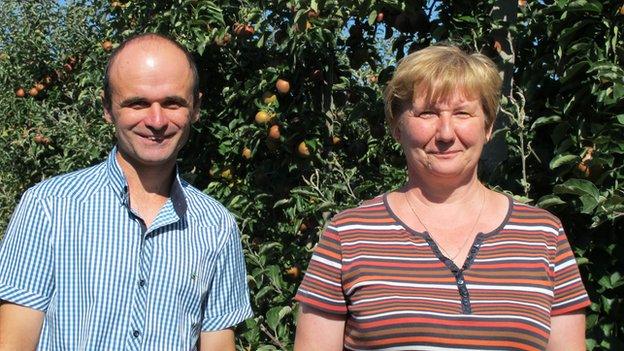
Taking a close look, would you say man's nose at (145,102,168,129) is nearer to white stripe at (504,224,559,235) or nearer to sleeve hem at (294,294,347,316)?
sleeve hem at (294,294,347,316)

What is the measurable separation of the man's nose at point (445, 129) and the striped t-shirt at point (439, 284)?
18 cm

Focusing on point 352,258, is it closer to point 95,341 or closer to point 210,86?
point 95,341

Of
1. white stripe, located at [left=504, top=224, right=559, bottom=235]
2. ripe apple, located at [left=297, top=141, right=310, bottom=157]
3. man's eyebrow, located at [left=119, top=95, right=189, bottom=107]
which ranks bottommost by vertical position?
ripe apple, located at [left=297, top=141, right=310, bottom=157]

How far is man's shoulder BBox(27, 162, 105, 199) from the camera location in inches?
68.4

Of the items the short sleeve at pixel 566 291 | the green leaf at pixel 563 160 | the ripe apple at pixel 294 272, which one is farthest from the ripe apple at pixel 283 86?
the short sleeve at pixel 566 291

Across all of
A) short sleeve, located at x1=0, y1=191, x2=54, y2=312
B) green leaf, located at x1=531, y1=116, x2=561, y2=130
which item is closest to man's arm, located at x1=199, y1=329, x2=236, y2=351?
short sleeve, located at x1=0, y1=191, x2=54, y2=312

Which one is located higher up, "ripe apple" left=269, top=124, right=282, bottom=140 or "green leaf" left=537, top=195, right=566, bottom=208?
"green leaf" left=537, top=195, right=566, bottom=208

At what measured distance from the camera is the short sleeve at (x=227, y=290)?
191 cm

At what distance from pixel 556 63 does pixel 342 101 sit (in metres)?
1.44

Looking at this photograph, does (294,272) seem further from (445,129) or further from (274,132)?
(445,129)

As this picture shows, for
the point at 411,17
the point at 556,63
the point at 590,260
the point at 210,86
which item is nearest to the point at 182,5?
the point at 210,86

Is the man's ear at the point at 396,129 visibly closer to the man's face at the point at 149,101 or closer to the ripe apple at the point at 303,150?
the man's face at the point at 149,101

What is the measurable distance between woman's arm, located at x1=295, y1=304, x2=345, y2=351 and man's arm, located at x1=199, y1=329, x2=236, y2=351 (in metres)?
0.26

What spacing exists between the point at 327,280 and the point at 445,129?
349 millimetres
